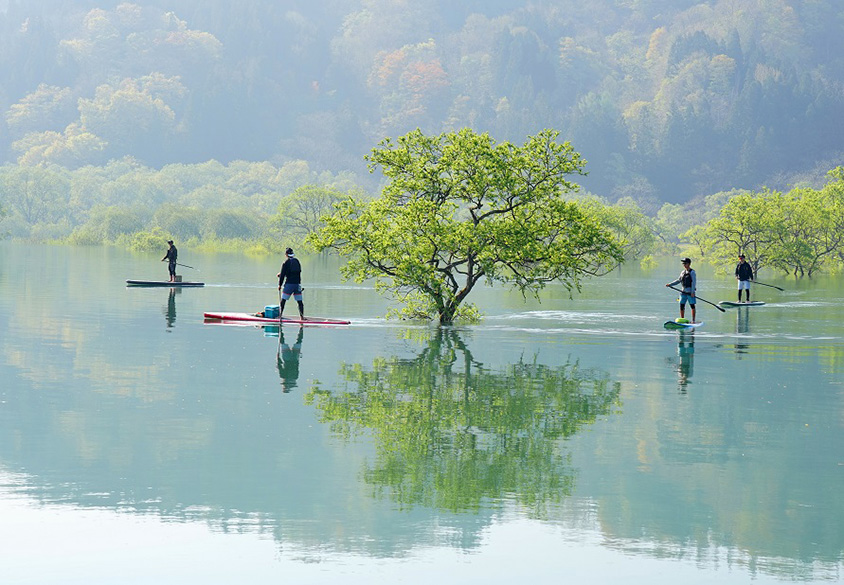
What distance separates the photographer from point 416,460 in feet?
57.6

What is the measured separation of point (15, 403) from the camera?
22234 millimetres

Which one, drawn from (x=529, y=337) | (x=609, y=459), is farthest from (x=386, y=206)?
(x=609, y=459)

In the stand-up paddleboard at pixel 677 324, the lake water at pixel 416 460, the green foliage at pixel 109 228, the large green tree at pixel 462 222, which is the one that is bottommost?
the lake water at pixel 416 460

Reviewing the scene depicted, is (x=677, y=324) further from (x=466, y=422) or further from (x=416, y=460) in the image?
(x=416, y=460)

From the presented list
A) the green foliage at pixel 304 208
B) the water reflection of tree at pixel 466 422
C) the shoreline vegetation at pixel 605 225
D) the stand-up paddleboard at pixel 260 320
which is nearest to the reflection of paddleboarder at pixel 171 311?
the stand-up paddleboard at pixel 260 320

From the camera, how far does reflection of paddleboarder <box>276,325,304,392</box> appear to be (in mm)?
25500

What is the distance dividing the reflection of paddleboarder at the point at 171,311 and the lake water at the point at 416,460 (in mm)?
5008

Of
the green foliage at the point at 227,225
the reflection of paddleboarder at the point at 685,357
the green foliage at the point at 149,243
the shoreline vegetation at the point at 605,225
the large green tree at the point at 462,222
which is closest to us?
the reflection of paddleboarder at the point at 685,357

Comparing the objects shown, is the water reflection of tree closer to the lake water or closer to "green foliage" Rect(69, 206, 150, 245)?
the lake water

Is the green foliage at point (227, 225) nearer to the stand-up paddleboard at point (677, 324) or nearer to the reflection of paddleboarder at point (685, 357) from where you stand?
the stand-up paddleboard at point (677, 324)

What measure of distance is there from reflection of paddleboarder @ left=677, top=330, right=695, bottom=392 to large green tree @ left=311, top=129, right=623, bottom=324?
3297 mm

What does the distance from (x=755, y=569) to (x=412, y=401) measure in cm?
1047

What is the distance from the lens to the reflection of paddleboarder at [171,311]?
132 feet

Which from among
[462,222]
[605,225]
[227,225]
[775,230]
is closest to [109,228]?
[227,225]
